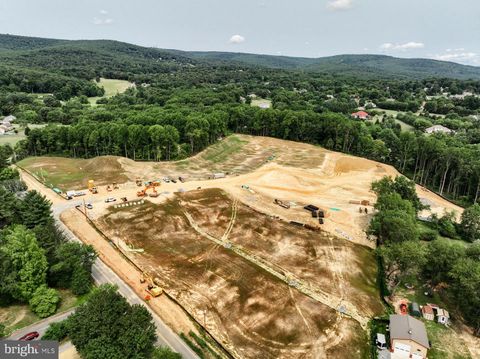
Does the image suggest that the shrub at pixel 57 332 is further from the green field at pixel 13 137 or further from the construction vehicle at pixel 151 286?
the green field at pixel 13 137

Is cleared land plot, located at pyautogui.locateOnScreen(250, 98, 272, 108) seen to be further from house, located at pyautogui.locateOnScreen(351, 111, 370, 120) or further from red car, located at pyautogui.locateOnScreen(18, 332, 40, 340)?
red car, located at pyautogui.locateOnScreen(18, 332, 40, 340)

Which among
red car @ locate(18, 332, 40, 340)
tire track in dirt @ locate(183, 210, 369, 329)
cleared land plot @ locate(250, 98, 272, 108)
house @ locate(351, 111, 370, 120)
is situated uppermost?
cleared land plot @ locate(250, 98, 272, 108)

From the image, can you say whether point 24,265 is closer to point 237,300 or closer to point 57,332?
point 57,332

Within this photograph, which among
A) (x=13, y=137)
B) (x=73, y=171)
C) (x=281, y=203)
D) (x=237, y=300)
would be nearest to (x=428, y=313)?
(x=237, y=300)

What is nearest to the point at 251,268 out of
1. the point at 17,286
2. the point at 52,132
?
the point at 17,286

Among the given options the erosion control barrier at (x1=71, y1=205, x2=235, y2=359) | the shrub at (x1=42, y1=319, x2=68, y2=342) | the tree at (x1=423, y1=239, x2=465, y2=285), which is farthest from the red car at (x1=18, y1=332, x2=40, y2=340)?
the tree at (x1=423, y1=239, x2=465, y2=285)

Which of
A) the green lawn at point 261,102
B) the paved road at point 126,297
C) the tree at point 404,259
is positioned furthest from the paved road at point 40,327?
the green lawn at point 261,102
